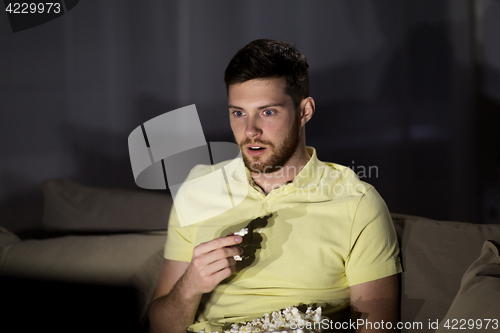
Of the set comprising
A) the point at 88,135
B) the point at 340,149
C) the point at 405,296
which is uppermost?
the point at 88,135

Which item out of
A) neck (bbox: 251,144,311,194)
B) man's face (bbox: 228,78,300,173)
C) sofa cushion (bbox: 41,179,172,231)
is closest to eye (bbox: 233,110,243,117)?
man's face (bbox: 228,78,300,173)

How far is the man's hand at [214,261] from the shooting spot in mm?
877

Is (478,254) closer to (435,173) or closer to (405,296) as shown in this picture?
(405,296)

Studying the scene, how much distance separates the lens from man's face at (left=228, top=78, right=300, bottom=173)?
1058mm

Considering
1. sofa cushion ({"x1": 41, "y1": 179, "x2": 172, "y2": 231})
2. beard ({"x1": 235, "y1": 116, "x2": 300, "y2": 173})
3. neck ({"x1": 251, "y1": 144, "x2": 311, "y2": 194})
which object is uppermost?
beard ({"x1": 235, "y1": 116, "x2": 300, "y2": 173})

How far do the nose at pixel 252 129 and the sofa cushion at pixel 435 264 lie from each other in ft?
1.59

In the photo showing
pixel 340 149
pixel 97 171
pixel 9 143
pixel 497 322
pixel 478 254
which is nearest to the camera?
pixel 497 322

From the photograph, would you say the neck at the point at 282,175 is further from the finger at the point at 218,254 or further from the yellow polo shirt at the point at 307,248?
the finger at the point at 218,254

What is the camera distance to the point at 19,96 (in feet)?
4.18

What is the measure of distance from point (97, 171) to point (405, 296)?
1.06 meters

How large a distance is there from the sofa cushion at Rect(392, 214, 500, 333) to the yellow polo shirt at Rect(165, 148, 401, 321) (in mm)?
49

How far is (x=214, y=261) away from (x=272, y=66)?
A: 539 mm

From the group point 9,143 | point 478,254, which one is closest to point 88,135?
point 9,143

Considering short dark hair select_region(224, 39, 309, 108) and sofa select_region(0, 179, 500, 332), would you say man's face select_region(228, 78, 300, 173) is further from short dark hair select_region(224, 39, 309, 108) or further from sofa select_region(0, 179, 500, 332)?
sofa select_region(0, 179, 500, 332)
